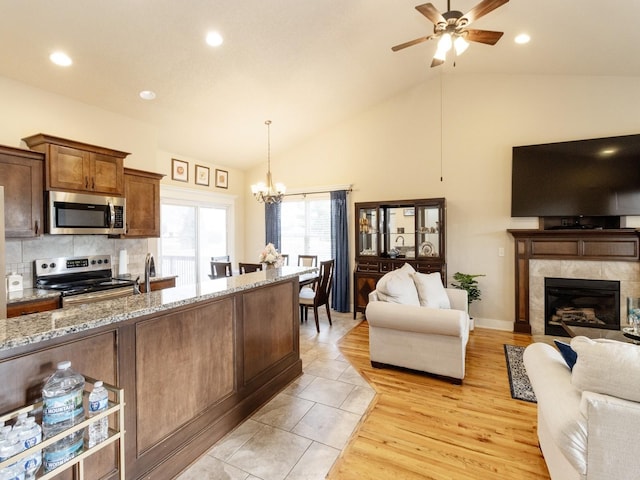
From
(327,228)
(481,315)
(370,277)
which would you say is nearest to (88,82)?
(327,228)

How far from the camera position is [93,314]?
155 cm

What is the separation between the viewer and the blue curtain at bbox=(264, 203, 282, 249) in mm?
6531

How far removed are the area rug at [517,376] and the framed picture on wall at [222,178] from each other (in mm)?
5427

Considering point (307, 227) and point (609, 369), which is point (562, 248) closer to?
point (609, 369)

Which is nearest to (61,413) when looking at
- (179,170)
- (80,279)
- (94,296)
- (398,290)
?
(94,296)

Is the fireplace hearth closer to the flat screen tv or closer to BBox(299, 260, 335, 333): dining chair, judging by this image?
the flat screen tv

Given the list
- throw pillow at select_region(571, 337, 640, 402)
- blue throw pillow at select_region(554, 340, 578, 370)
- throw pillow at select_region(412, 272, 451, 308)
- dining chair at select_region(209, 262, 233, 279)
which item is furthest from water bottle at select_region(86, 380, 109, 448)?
dining chair at select_region(209, 262, 233, 279)

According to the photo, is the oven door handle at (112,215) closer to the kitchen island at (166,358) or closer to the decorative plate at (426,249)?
the kitchen island at (166,358)

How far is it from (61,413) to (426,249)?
4672 millimetres

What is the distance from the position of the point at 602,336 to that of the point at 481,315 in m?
2.21

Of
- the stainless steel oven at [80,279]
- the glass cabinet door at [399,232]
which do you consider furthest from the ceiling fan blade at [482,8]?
the stainless steel oven at [80,279]

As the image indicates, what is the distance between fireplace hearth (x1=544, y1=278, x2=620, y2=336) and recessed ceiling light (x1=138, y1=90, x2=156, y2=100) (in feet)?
18.6

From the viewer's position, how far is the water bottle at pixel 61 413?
1240 mm

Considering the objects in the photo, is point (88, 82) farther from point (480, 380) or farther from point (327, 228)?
point (480, 380)
